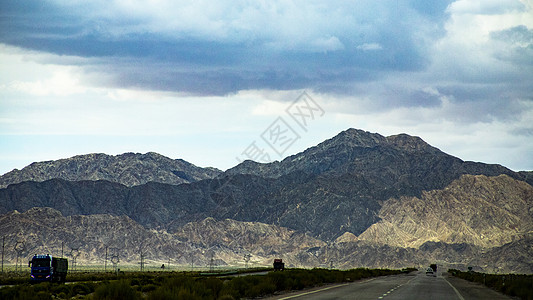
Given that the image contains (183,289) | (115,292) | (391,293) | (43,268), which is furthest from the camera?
(43,268)

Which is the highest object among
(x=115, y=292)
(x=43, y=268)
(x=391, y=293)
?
Result: (x=43, y=268)

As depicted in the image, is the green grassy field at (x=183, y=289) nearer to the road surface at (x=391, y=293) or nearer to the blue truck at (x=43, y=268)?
the road surface at (x=391, y=293)

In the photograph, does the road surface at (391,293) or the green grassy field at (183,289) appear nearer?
the green grassy field at (183,289)

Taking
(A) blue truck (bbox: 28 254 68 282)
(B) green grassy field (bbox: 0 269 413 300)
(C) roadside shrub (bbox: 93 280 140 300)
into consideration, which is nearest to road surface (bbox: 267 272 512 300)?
(B) green grassy field (bbox: 0 269 413 300)

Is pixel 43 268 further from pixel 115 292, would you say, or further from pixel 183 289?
pixel 115 292

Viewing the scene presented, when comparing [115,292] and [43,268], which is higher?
[43,268]

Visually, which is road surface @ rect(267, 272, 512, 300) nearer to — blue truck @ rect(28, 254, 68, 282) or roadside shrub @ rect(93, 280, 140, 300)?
roadside shrub @ rect(93, 280, 140, 300)

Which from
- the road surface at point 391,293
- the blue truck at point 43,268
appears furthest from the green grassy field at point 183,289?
the blue truck at point 43,268

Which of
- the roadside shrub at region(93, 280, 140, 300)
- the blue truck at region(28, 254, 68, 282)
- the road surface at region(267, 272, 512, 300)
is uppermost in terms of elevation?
the blue truck at region(28, 254, 68, 282)

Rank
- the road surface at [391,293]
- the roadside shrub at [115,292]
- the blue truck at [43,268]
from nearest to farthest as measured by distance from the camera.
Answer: the roadside shrub at [115,292], the road surface at [391,293], the blue truck at [43,268]

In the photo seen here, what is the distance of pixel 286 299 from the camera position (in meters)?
34.6

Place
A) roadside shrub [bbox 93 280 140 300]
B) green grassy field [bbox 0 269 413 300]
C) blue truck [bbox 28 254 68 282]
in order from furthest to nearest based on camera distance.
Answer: blue truck [bbox 28 254 68 282]
green grassy field [bbox 0 269 413 300]
roadside shrub [bbox 93 280 140 300]

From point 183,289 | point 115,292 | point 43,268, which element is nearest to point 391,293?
point 183,289

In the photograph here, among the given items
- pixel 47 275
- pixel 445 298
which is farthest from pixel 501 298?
pixel 47 275
